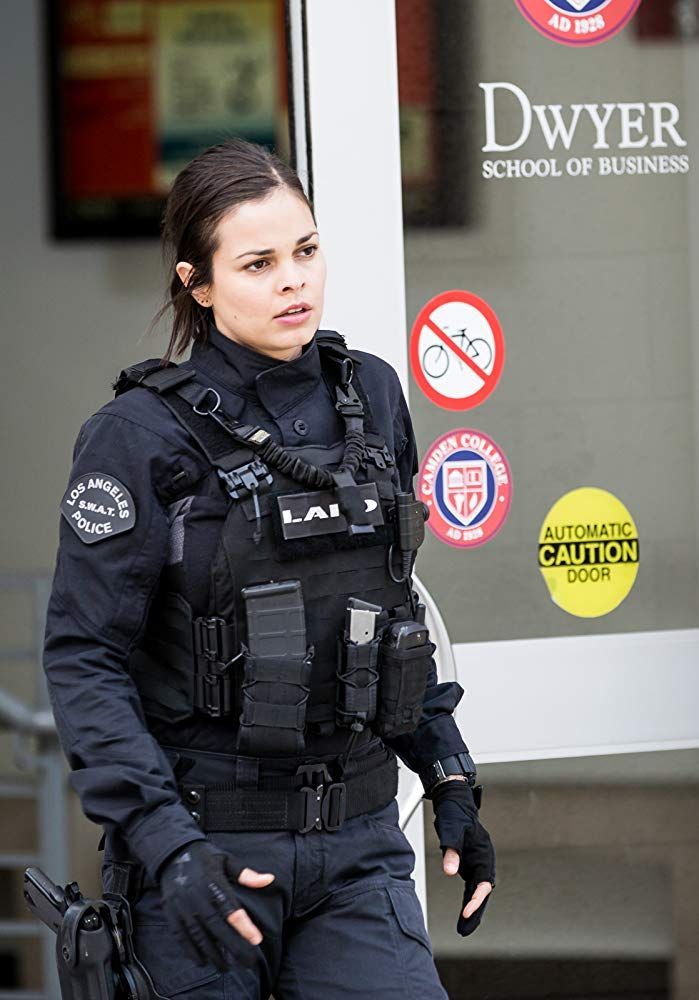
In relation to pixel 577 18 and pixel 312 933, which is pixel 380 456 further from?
pixel 577 18

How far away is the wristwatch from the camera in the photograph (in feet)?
5.77

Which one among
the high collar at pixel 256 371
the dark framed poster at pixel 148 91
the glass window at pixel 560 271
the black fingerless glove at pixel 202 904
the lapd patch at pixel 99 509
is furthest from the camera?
the dark framed poster at pixel 148 91

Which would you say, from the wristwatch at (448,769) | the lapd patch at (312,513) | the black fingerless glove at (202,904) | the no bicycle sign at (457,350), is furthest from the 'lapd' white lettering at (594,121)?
the black fingerless glove at (202,904)

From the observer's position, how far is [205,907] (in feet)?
4.75

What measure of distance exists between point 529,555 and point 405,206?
1.75ft

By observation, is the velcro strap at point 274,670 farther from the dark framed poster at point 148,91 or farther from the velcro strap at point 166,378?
the dark framed poster at point 148,91

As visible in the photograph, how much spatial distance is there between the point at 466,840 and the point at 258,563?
1.26 ft

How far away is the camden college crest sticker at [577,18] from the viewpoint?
7.54 feet

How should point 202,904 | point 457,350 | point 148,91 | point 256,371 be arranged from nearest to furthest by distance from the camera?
point 202,904 → point 256,371 → point 457,350 → point 148,91

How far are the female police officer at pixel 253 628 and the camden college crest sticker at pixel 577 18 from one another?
2.49ft

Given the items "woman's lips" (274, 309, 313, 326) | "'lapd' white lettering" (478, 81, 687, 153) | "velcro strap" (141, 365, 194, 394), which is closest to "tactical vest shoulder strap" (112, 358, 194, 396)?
"velcro strap" (141, 365, 194, 394)

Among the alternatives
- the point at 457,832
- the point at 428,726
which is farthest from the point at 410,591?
the point at 457,832

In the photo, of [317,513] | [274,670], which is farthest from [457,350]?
[274,670]

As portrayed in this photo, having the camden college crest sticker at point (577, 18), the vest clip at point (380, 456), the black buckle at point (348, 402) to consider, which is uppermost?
the camden college crest sticker at point (577, 18)
